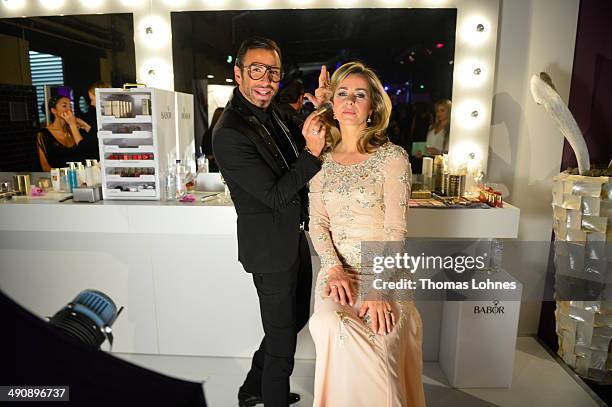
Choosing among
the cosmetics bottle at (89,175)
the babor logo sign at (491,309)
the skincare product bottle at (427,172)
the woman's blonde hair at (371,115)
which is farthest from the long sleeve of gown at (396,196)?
the cosmetics bottle at (89,175)

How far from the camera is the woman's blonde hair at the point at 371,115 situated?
166 centimetres

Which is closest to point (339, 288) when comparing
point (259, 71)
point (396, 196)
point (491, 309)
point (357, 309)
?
point (357, 309)

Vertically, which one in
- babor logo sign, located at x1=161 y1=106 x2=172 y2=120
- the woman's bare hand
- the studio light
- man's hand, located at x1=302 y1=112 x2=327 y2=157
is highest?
babor logo sign, located at x1=161 y1=106 x2=172 y2=120

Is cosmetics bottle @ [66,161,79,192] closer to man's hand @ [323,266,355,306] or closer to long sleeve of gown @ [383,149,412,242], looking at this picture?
man's hand @ [323,266,355,306]

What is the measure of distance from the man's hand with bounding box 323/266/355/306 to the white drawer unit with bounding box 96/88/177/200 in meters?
1.24

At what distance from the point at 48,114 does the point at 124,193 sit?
2.58ft

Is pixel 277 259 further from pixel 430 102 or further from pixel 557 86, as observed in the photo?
pixel 557 86

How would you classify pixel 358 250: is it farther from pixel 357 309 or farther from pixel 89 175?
pixel 89 175

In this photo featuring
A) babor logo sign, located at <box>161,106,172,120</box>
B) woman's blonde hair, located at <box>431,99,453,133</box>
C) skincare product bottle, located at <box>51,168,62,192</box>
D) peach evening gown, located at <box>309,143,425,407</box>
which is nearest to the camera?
peach evening gown, located at <box>309,143,425,407</box>

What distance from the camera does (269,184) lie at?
1.57 m

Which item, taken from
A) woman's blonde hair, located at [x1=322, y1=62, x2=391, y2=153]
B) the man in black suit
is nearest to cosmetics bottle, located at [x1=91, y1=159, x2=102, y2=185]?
the man in black suit

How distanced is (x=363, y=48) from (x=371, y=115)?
0.97 metres

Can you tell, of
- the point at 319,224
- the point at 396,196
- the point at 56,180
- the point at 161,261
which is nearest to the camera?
the point at 396,196

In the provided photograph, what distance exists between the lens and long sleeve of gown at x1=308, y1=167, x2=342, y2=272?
5.63 feet
